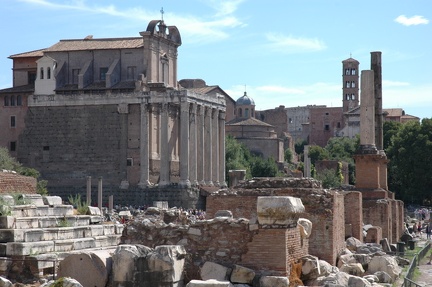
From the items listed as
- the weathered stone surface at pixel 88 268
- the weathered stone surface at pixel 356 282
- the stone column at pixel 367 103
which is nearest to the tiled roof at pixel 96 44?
the stone column at pixel 367 103

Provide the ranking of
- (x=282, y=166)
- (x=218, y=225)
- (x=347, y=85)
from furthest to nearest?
(x=347, y=85)
(x=282, y=166)
(x=218, y=225)

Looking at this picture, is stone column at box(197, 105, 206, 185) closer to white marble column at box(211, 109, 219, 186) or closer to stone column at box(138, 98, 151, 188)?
white marble column at box(211, 109, 219, 186)

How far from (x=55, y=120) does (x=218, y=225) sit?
59382 millimetres

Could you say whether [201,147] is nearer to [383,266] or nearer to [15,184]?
[15,184]

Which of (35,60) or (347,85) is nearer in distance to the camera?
(35,60)

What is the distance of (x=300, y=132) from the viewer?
586 ft

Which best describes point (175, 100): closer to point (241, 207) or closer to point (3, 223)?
point (241, 207)

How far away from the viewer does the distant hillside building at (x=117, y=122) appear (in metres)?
68.6

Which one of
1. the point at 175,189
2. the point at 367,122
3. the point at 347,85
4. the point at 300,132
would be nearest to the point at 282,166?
the point at 347,85

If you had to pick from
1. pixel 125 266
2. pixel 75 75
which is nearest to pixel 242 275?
pixel 125 266

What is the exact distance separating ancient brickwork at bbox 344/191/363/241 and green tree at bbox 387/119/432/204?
47821 mm

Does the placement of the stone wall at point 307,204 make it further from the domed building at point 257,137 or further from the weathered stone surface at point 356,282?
the domed building at point 257,137

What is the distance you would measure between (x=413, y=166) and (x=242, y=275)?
2468 inches

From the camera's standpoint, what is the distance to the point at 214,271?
497 inches
